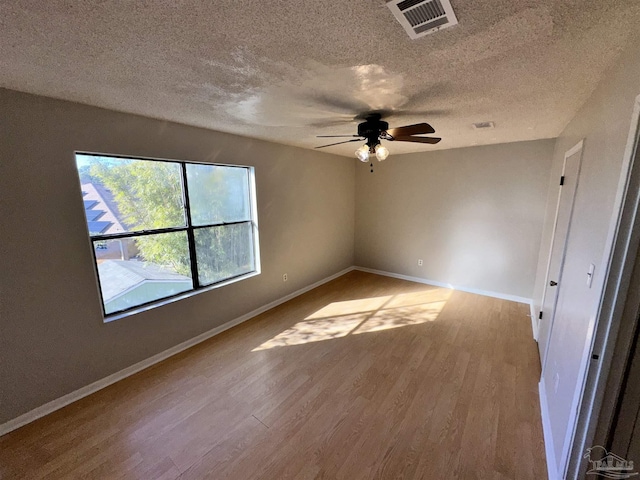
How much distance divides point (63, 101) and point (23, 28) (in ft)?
3.62

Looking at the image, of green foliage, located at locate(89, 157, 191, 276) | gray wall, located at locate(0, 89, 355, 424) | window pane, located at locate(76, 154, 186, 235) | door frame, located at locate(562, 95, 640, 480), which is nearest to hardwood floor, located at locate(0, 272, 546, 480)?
gray wall, located at locate(0, 89, 355, 424)

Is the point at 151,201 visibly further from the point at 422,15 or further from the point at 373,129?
the point at 422,15

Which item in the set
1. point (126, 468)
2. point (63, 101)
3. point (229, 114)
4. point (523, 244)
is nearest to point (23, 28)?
point (63, 101)

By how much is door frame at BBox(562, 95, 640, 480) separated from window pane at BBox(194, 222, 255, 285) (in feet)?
10.6

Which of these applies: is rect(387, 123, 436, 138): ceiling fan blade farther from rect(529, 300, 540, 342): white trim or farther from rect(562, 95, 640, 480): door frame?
rect(529, 300, 540, 342): white trim

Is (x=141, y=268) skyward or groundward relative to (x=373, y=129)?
groundward

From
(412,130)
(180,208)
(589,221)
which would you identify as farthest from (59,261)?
(589,221)

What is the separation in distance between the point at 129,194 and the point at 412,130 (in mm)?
2570

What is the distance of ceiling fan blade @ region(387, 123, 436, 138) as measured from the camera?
1.98 metres

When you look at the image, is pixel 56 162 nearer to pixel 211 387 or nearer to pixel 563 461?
pixel 211 387

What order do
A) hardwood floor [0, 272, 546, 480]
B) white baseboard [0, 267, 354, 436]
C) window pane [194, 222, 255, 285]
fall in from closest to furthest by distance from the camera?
hardwood floor [0, 272, 546, 480] < white baseboard [0, 267, 354, 436] < window pane [194, 222, 255, 285]

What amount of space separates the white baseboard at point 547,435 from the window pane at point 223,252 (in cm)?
324

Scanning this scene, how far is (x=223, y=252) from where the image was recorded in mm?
3285

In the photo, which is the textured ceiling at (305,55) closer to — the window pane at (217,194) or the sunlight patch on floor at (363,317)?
the window pane at (217,194)
